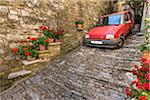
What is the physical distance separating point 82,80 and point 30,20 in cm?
260

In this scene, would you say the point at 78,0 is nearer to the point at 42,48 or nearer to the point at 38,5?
the point at 38,5

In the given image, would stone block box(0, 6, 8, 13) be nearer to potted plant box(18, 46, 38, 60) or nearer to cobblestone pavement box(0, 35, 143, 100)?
potted plant box(18, 46, 38, 60)

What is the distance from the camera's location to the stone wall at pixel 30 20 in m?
3.45

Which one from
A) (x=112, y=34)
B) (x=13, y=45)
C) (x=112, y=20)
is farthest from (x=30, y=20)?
(x=112, y=20)

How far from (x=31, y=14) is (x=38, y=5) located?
45cm

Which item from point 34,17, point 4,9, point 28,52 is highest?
point 4,9

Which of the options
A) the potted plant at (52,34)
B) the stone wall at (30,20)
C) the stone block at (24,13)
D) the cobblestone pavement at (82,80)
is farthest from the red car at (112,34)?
the stone block at (24,13)

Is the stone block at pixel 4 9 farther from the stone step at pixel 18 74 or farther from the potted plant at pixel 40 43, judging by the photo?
the stone step at pixel 18 74

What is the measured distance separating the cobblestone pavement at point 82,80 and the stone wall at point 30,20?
0.65 m

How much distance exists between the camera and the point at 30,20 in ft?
13.1

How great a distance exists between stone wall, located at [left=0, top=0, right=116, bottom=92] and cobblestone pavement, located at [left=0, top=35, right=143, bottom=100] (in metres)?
0.65

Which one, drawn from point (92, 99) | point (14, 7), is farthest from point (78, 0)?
point (92, 99)

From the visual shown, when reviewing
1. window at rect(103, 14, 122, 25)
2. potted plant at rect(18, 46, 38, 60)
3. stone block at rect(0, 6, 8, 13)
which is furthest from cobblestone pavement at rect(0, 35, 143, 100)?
stone block at rect(0, 6, 8, 13)

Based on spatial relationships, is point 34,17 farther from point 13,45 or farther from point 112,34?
point 112,34
